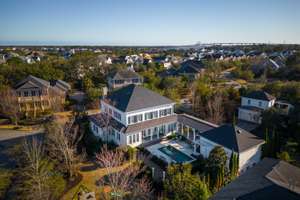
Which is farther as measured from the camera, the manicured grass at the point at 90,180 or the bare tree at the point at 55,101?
the bare tree at the point at 55,101

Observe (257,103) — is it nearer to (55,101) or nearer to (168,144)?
(168,144)

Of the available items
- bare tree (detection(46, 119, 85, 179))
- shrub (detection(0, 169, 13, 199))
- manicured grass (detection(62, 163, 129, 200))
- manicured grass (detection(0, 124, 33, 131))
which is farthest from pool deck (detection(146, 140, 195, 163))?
manicured grass (detection(0, 124, 33, 131))

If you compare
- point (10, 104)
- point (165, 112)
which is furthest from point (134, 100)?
point (10, 104)

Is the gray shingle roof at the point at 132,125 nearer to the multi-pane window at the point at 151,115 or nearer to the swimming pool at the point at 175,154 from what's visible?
the multi-pane window at the point at 151,115

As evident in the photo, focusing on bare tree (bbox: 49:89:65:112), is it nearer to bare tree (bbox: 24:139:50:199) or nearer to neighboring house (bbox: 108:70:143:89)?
neighboring house (bbox: 108:70:143:89)

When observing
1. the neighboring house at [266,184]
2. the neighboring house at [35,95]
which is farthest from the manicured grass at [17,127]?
the neighboring house at [266,184]

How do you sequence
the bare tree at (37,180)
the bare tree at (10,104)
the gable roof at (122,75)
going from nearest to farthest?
the bare tree at (37,180)
the bare tree at (10,104)
the gable roof at (122,75)

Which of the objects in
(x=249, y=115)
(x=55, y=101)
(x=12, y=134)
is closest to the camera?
(x=12, y=134)
